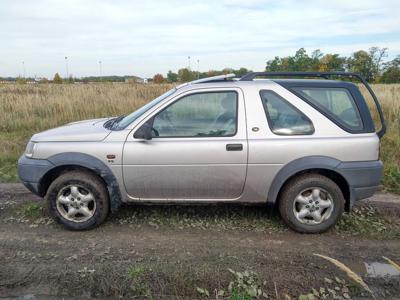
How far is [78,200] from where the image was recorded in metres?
3.81

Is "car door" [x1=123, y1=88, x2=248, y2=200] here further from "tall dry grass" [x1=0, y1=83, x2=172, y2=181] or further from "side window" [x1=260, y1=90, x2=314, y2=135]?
"tall dry grass" [x1=0, y1=83, x2=172, y2=181]

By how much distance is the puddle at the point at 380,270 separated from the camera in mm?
3076

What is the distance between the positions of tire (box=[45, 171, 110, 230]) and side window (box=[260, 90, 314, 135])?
209 cm

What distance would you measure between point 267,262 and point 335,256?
2.43 ft

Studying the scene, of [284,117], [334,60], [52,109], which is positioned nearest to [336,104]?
[284,117]

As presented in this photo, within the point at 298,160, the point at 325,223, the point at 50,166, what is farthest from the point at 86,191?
the point at 325,223

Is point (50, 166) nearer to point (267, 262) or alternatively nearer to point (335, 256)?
point (267, 262)

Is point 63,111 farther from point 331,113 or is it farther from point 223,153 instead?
point 331,113

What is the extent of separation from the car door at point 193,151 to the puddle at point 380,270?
4.86ft

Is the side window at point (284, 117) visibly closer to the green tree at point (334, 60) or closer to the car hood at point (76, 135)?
the car hood at point (76, 135)

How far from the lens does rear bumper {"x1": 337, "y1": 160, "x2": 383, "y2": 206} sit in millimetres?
3643

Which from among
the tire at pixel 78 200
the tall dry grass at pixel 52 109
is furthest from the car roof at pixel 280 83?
the tall dry grass at pixel 52 109

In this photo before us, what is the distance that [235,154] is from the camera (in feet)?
11.9

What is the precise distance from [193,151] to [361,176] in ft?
→ 6.24
